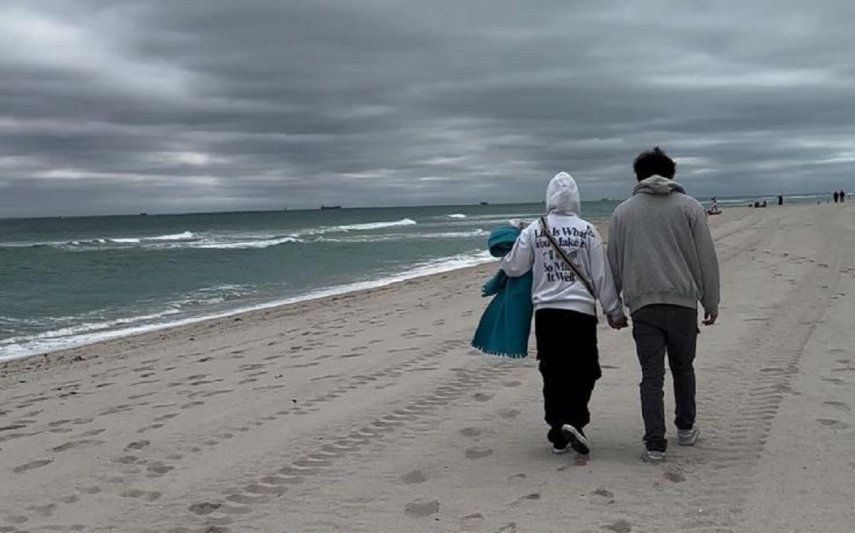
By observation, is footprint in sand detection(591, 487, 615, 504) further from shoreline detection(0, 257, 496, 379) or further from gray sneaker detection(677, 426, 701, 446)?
shoreline detection(0, 257, 496, 379)

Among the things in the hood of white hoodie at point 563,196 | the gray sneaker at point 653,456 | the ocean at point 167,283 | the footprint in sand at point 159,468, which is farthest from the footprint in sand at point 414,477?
the ocean at point 167,283

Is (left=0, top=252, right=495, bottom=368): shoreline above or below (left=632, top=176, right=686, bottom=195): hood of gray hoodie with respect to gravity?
below

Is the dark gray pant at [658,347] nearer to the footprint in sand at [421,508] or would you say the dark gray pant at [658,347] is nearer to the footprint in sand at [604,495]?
the footprint in sand at [604,495]

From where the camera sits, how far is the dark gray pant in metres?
4.67

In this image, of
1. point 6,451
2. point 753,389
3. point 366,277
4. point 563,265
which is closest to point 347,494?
point 563,265

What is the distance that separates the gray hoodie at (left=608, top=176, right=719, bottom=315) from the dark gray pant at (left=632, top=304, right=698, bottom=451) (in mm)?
71

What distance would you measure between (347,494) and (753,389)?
11.9 feet

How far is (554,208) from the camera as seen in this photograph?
494 cm

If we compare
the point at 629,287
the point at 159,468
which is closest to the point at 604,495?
the point at 629,287

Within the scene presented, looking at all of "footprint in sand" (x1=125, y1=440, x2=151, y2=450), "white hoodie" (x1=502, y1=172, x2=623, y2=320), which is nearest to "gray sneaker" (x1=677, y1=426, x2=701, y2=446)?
"white hoodie" (x1=502, y1=172, x2=623, y2=320)

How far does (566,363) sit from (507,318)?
0.46m

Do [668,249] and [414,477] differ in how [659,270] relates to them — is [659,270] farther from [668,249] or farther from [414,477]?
[414,477]

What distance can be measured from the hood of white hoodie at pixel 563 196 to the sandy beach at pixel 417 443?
1.51 metres

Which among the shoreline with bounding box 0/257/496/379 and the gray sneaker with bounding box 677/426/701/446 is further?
the shoreline with bounding box 0/257/496/379
